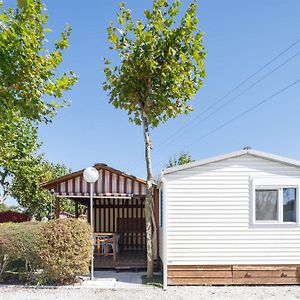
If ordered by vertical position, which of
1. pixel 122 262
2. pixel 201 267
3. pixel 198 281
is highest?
pixel 201 267

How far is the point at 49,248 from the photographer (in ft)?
28.8

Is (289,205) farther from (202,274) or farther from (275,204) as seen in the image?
(202,274)

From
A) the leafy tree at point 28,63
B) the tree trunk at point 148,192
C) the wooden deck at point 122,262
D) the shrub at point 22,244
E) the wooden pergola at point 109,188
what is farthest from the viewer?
the wooden pergola at point 109,188

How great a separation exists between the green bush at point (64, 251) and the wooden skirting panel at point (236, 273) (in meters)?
2.35

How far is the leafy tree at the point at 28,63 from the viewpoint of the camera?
6562 mm

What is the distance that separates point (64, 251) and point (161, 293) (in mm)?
2644

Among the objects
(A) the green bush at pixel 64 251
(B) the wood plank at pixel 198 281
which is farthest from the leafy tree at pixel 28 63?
(B) the wood plank at pixel 198 281

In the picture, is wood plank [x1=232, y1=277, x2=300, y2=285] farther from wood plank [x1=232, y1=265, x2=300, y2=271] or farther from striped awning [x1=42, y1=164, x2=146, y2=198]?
striped awning [x1=42, y1=164, x2=146, y2=198]

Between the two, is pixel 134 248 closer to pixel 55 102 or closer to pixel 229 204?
pixel 229 204

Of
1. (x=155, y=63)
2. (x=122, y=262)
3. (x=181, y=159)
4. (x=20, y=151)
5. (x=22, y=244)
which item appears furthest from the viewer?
(x=181, y=159)

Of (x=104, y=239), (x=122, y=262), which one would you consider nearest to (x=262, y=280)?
(x=122, y=262)

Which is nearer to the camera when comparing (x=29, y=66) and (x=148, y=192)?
(x=29, y=66)

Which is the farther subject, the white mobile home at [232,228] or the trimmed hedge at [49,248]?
the white mobile home at [232,228]

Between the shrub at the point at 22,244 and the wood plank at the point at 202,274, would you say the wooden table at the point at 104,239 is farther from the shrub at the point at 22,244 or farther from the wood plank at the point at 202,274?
the wood plank at the point at 202,274
